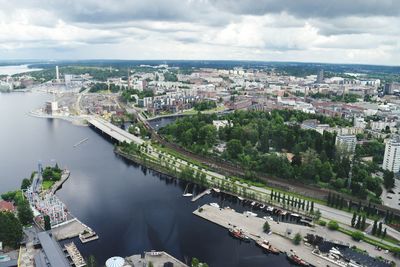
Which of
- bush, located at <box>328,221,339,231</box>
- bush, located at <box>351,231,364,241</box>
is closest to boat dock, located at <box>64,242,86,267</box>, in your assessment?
bush, located at <box>328,221,339,231</box>

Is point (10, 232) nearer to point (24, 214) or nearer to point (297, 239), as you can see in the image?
point (24, 214)

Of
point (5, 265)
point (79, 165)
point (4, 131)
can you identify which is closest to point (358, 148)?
point (79, 165)

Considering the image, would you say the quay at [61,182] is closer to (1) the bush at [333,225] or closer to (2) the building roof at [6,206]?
(2) the building roof at [6,206]

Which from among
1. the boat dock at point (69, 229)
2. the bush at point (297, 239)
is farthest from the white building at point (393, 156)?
the boat dock at point (69, 229)

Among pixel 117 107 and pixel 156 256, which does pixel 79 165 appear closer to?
pixel 156 256

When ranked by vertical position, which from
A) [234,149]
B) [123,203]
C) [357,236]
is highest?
[234,149]

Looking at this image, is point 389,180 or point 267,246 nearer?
point 267,246

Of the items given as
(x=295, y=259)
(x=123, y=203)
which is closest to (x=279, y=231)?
(x=295, y=259)
